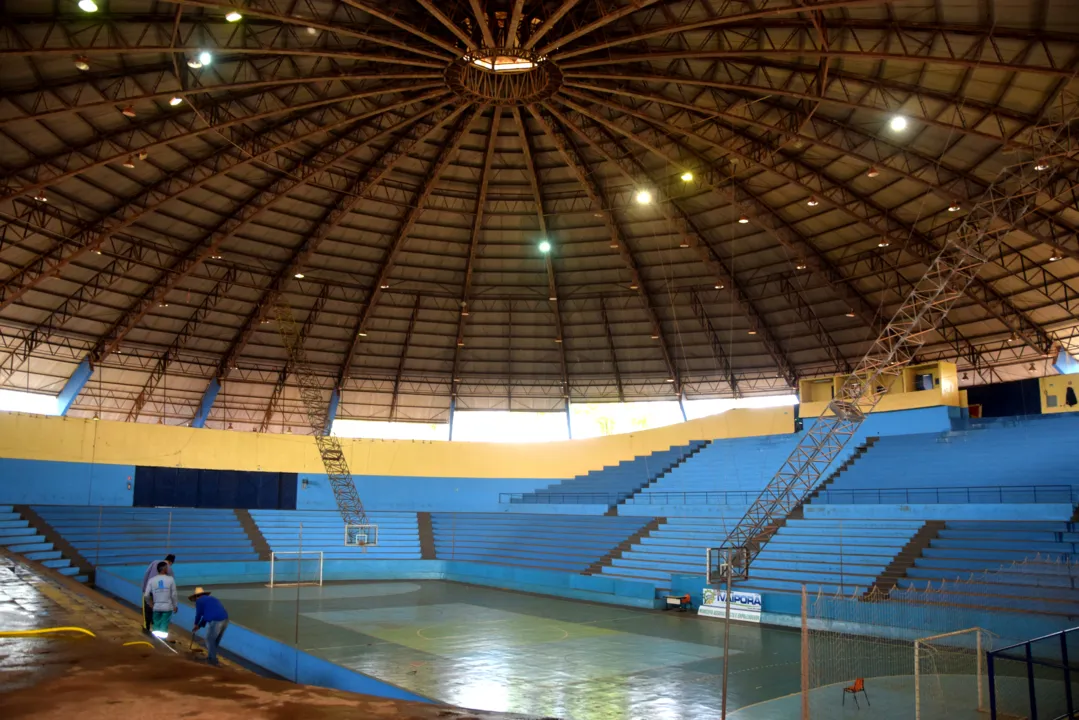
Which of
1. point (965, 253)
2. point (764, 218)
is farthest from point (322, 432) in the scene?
point (965, 253)

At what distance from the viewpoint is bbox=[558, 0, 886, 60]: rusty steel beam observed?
2030 centimetres

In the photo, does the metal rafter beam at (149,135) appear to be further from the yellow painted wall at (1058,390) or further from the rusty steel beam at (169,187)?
the yellow painted wall at (1058,390)

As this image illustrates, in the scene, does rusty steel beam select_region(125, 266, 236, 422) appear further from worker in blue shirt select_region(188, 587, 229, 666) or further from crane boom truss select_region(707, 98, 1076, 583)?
worker in blue shirt select_region(188, 587, 229, 666)

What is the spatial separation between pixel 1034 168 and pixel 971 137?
2599mm

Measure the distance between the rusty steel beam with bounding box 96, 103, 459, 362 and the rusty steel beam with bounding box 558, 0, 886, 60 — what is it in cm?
710

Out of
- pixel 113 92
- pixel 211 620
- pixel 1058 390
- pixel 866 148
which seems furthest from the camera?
pixel 1058 390

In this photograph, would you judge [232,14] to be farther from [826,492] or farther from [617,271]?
[826,492]

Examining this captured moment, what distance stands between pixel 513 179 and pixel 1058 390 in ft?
90.9

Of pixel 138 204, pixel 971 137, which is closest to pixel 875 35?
pixel 971 137

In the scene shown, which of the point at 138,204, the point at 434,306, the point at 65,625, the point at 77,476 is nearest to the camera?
the point at 65,625

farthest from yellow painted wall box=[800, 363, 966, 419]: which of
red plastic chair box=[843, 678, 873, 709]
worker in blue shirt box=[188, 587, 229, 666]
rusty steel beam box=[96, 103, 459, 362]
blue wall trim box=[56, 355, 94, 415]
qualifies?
blue wall trim box=[56, 355, 94, 415]

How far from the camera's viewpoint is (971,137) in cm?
2828

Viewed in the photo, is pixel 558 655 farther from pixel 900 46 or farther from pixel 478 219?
pixel 478 219

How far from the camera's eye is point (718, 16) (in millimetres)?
22266
